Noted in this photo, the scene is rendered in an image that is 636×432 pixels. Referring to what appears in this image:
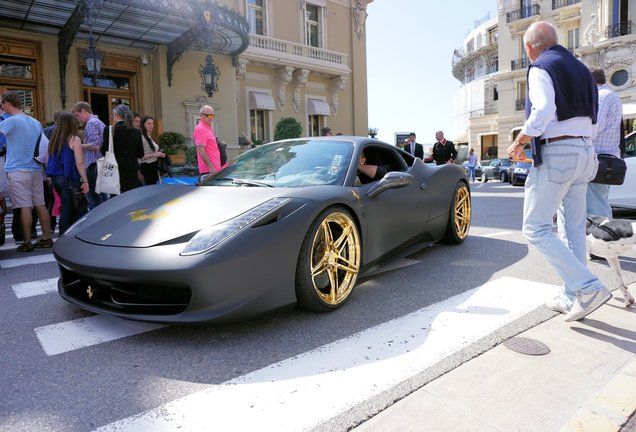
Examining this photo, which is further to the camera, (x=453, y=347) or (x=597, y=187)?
(x=597, y=187)

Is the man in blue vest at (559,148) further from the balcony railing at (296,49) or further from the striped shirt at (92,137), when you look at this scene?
the balcony railing at (296,49)

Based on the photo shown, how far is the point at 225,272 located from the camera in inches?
93.8

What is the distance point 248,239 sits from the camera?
2486 millimetres

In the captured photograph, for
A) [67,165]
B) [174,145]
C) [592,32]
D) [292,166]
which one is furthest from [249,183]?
[592,32]

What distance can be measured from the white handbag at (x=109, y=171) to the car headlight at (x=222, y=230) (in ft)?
11.5

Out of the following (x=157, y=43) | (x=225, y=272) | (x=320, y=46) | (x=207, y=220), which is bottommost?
(x=225, y=272)

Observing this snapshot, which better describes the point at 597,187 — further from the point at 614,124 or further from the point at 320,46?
the point at 320,46

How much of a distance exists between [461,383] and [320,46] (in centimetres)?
2033

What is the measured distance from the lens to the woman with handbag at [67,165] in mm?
5320

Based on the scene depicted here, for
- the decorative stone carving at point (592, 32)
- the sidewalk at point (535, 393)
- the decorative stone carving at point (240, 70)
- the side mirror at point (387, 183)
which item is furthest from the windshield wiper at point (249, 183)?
the decorative stone carving at point (592, 32)

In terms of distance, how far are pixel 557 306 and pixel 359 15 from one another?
21.7 m

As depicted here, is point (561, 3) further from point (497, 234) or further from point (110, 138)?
point (110, 138)

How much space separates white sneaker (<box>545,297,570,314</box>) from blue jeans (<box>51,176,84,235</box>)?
5.01 metres

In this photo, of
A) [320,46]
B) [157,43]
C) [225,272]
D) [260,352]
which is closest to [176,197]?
[225,272]
